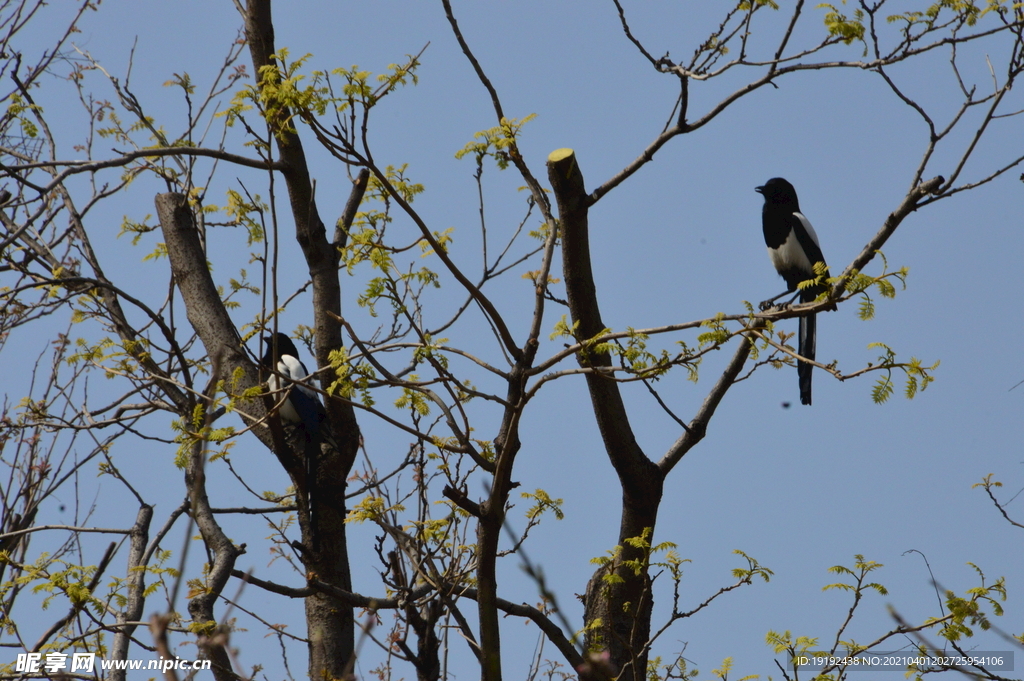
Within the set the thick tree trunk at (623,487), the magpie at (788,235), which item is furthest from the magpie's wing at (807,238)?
the thick tree trunk at (623,487)

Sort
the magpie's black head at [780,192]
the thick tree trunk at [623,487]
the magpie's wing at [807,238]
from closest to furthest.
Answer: the thick tree trunk at [623,487], the magpie's wing at [807,238], the magpie's black head at [780,192]

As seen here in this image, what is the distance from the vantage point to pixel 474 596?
10.2ft

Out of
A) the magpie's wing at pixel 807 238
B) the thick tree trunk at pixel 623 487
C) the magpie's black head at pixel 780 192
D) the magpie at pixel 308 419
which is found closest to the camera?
the thick tree trunk at pixel 623 487

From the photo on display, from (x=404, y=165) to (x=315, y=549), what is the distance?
1527 millimetres

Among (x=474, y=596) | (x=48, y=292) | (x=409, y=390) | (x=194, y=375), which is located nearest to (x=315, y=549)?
(x=474, y=596)

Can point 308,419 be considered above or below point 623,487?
above

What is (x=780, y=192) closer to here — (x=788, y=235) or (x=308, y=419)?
(x=788, y=235)

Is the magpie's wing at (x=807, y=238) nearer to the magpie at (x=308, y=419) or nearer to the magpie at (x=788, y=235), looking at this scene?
the magpie at (x=788, y=235)

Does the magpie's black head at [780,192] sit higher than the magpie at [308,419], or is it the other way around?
the magpie's black head at [780,192]

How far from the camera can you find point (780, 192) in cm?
522

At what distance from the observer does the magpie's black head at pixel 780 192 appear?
5203 millimetres

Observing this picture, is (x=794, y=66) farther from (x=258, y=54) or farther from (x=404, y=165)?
(x=258, y=54)

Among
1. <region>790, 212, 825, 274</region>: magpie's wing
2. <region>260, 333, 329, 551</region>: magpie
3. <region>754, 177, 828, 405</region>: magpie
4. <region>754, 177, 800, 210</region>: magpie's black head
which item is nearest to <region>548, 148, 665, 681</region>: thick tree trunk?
<region>260, 333, 329, 551</region>: magpie

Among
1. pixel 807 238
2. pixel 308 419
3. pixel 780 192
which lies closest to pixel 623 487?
pixel 308 419
